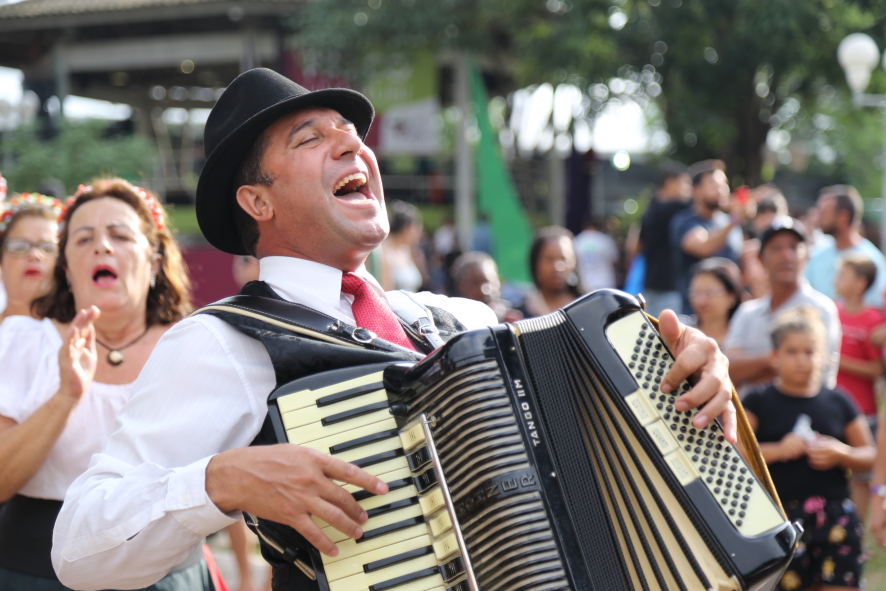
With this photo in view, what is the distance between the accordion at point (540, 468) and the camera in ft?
5.49

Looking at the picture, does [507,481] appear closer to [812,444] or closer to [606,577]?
[606,577]

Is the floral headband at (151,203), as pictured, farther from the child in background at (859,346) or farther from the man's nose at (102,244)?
the child in background at (859,346)

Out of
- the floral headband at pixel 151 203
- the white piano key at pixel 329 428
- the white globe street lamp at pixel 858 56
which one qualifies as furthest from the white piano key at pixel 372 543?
the white globe street lamp at pixel 858 56

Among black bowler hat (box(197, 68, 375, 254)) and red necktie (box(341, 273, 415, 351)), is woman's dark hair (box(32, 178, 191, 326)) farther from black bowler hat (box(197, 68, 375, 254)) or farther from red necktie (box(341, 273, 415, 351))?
red necktie (box(341, 273, 415, 351))

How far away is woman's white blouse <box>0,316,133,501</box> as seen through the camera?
2.71 m

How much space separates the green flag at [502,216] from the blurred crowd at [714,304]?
687cm

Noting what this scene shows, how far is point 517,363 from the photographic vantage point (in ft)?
5.88

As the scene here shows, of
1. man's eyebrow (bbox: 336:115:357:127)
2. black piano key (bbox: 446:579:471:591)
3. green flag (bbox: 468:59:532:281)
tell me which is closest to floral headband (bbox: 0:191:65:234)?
man's eyebrow (bbox: 336:115:357:127)

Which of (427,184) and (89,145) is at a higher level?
(89,145)

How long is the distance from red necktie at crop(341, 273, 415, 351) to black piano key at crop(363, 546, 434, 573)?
56 centimetres

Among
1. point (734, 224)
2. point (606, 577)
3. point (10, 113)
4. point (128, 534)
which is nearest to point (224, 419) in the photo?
point (128, 534)

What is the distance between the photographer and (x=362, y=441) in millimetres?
1781

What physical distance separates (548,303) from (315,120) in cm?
333

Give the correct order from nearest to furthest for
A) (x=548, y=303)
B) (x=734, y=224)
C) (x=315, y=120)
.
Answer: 1. (x=315, y=120)
2. (x=548, y=303)
3. (x=734, y=224)
